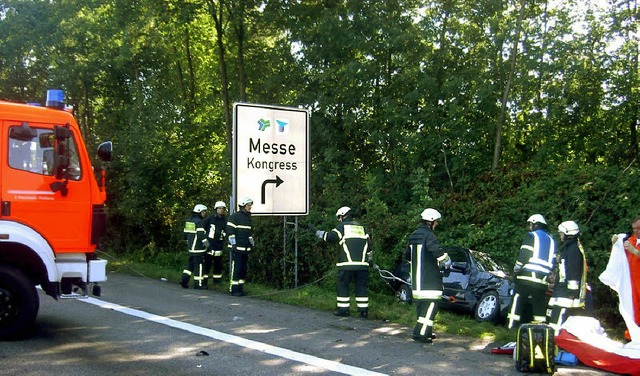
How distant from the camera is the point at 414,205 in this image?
15789 mm

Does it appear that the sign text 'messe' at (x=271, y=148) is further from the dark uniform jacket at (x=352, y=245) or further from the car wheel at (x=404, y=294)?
the car wheel at (x=404, y=294)

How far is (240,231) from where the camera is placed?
1311 centimetres

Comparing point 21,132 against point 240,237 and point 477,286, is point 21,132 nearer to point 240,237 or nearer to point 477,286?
point 240,237

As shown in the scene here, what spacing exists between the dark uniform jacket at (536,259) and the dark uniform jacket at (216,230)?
292 inches

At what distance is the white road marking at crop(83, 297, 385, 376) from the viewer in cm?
686

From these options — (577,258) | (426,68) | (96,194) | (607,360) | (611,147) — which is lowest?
(607,360)

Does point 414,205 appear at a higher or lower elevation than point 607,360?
higher

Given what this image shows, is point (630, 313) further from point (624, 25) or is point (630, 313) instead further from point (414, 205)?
point (624, 25)

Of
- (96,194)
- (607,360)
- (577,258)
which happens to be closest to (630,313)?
(577,258)

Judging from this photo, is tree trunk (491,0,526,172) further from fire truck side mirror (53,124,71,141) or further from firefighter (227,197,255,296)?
fire truck side mirror (53,124,71,141)

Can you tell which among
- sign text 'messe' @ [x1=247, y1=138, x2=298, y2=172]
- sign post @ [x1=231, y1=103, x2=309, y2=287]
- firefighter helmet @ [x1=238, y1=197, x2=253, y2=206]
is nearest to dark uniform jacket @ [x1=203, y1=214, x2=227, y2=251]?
sign post @ [x1=231, y1=103, x2=309, y2=287]

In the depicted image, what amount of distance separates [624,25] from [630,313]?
931 centimetres

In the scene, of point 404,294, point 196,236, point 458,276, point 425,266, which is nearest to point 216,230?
point 196,236

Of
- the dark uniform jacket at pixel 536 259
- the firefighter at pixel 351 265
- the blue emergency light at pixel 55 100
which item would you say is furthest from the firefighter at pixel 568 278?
the blue emergency light at pixel 55 100
